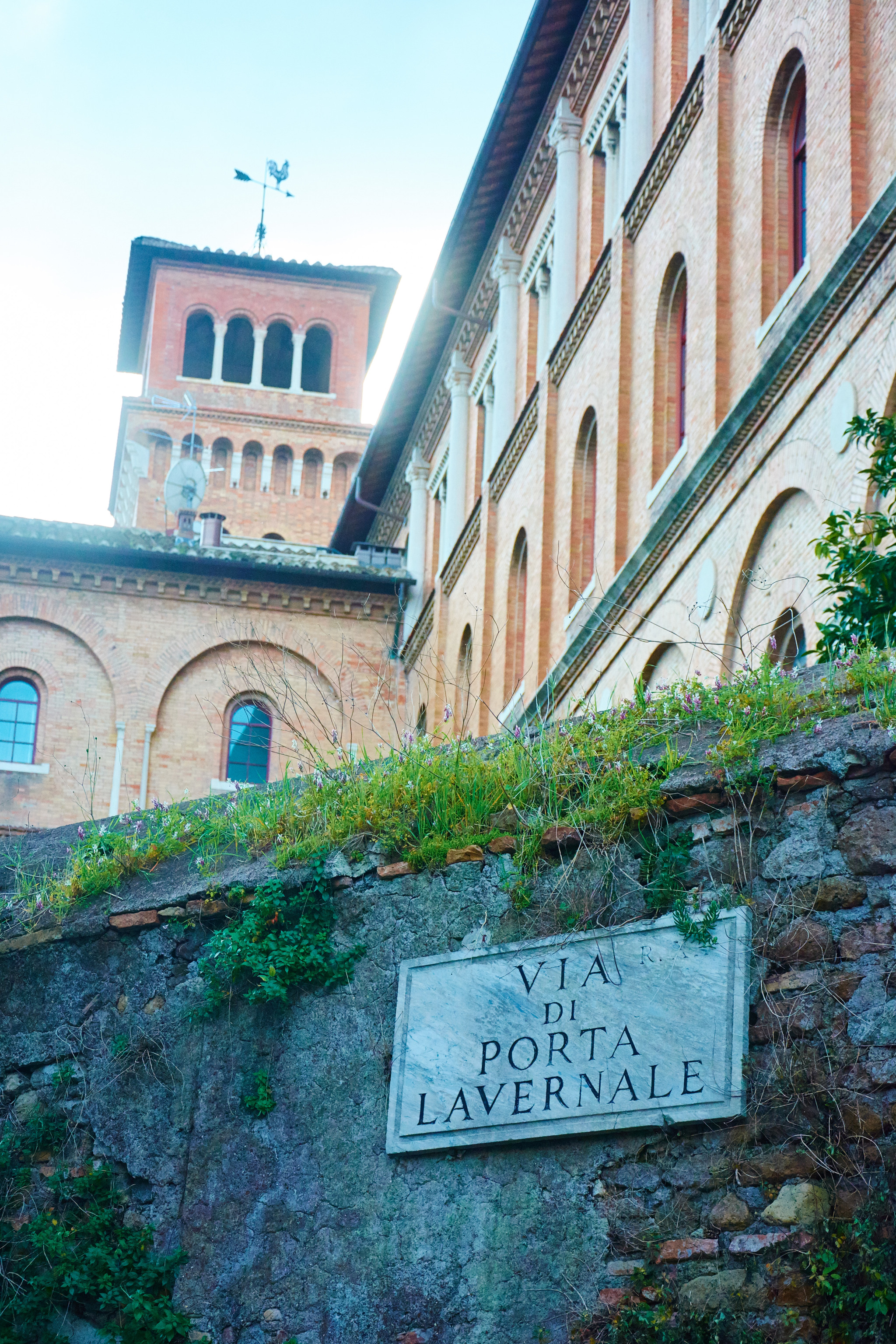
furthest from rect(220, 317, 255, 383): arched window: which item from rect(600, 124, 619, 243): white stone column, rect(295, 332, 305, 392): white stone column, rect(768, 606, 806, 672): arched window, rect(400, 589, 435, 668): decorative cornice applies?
rect(768, 606, 806, 672): arched window

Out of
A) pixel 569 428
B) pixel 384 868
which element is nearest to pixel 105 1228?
pixel 384 868

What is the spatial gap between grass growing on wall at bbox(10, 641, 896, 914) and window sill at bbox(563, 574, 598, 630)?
11.6 m

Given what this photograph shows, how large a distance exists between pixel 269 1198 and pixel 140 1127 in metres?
0.78

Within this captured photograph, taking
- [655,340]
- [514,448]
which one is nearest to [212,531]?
[514,448]

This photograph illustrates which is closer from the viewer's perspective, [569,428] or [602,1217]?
[602,1217]

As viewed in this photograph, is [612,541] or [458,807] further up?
[612,541]

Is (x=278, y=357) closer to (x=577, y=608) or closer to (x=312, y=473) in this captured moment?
(x=312, y=473)

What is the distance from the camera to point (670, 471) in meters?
18.9

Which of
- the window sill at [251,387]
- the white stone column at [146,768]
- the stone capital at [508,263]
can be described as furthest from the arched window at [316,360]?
the stone capital at [508,263]

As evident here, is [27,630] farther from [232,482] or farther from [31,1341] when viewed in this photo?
[31,1341]

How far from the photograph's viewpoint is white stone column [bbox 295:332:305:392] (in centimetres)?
4669

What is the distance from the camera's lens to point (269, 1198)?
7703 millimetres

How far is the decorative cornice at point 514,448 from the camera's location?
24734mm

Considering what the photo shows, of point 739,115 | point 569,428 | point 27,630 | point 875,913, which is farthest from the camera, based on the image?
point 27,630
